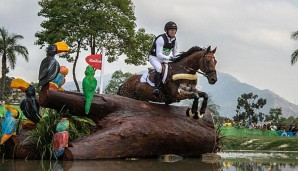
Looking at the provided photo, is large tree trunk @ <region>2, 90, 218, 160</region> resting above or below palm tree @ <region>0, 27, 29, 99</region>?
below

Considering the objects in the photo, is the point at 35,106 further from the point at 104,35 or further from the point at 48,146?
the point at 104,35

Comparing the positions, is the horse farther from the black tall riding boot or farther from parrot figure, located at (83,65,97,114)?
parrot figure, located at (83,65,97,114)

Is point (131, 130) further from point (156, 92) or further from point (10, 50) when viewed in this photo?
point (10, 50)

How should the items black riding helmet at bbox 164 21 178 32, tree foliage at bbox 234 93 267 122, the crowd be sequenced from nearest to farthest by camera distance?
black riding helmet at bbox 164 21 178 32 → the crowd → tree foliage at bbox 234 93 267 122

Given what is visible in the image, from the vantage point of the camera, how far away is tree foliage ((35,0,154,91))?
39.4 m

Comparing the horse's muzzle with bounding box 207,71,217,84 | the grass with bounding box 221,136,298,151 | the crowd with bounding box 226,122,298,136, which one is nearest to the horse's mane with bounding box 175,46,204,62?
the horse's muzzle with bounding box 207,71,217,84

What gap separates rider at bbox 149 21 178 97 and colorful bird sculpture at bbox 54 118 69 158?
2.73 metres

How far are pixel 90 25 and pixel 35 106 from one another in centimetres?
3009

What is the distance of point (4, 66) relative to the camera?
48625mm

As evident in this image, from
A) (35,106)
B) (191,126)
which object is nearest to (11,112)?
(35,106)

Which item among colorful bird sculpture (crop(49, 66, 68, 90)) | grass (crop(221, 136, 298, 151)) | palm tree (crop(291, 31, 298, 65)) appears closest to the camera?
colorful bird sculpture (crop(49, 66, 68, 90))

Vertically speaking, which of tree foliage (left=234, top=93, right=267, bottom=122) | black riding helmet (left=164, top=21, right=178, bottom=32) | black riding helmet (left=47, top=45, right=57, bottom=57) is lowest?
black riding helmet (left=47, top=45, right=57, bottom=57)

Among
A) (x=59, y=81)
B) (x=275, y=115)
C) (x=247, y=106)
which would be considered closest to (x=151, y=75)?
(x=59, y=81)

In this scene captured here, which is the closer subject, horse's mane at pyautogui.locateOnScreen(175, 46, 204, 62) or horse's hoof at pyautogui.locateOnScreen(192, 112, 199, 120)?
horse's hoof at pyautogui.locateOnScreen(192, 112, 199, 120)
